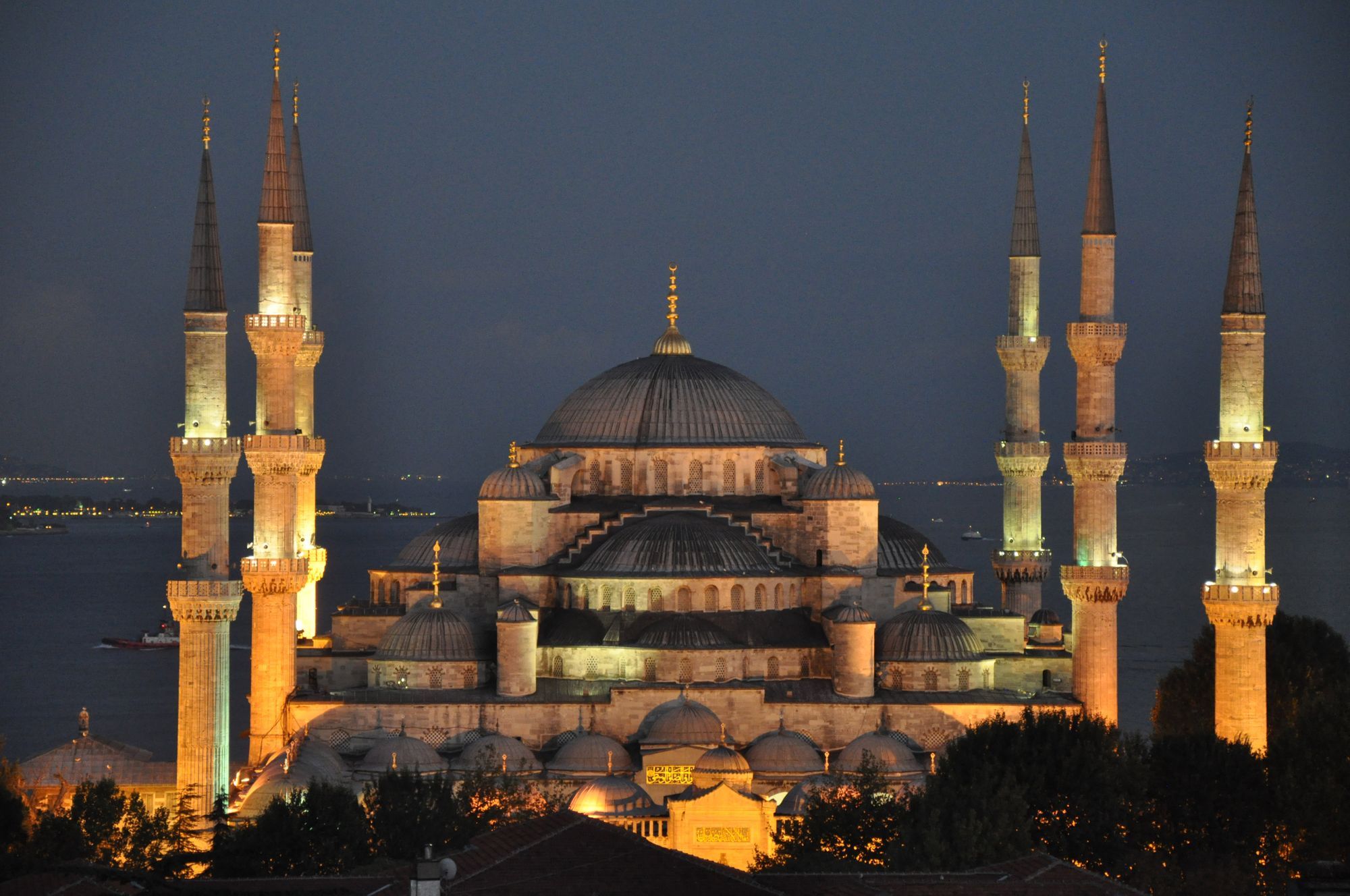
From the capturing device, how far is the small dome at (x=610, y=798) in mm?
41875

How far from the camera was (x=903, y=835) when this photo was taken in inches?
1403

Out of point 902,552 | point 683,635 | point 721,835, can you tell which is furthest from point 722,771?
point 902,552

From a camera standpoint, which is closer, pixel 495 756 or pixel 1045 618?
pixel 495 756

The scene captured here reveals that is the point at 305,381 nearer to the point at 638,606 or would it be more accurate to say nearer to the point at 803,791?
the point at 638,606

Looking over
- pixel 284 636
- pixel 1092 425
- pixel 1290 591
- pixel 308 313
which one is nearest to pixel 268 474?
pixel 284 636

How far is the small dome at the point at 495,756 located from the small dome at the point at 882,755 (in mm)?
5528

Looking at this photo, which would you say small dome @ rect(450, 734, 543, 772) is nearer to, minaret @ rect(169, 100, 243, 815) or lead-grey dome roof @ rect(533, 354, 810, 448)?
minaret @ rect(169, 100, 243, 815)

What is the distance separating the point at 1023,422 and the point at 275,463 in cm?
1711

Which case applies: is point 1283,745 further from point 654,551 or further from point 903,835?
point 654,551

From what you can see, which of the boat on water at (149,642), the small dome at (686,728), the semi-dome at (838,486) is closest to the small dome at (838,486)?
the semi-dome at (838,486)

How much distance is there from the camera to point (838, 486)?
5188 cm

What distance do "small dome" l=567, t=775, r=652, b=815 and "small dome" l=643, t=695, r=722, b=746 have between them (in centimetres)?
299

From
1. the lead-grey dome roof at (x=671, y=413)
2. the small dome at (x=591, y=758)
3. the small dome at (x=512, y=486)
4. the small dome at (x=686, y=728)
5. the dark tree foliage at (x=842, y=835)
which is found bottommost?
the dark tree foliage at (x=842, y=835)

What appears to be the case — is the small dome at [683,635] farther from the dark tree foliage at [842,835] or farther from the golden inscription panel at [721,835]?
the dark tree foliage at [842,835]
